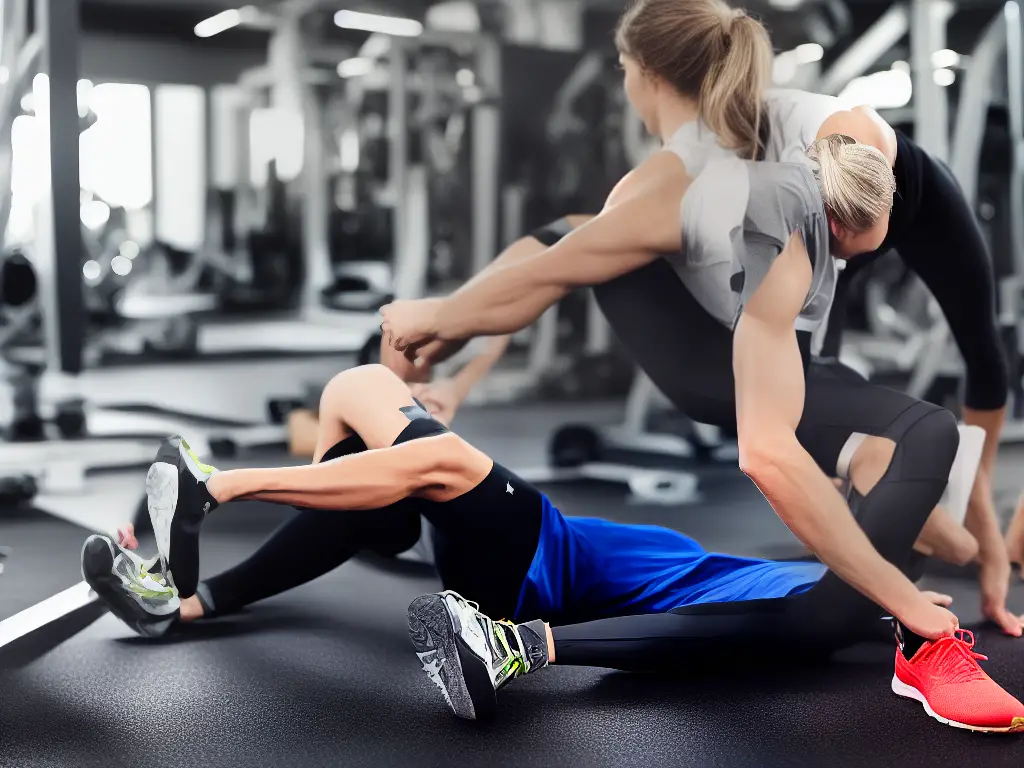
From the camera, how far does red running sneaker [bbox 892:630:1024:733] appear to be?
4.62 ft

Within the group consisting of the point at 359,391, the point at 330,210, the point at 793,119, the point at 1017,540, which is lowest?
the point at 1017,540

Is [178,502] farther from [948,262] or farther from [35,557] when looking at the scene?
[948,262]

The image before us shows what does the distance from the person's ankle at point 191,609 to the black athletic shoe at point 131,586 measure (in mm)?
25

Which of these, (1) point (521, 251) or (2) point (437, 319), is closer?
(2) point (437, 319)

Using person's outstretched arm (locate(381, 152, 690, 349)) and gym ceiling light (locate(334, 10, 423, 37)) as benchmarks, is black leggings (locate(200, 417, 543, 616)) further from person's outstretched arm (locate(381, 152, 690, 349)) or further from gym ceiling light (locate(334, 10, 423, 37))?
gym ceiling light (locate(334, 10, 423, 37))

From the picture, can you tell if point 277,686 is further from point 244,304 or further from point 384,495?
point 244,304

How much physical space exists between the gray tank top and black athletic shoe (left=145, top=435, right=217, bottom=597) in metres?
0.92

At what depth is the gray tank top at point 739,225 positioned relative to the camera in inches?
67.1

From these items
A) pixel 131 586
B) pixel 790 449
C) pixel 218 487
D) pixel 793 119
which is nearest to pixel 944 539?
pixel 790 449

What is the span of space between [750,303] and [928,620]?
56 centimetres

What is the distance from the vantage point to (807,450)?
1753mm

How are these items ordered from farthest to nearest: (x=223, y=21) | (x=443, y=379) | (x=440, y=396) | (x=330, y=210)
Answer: (x=330, y=210) → (x=223, y=21) → (x=443, y=379) → (x=440, y=396)

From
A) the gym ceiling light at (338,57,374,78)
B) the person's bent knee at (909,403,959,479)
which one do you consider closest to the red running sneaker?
the person's bent knee at (909,403,959,479)

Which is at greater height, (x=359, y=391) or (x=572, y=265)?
(x=572, y=265)
